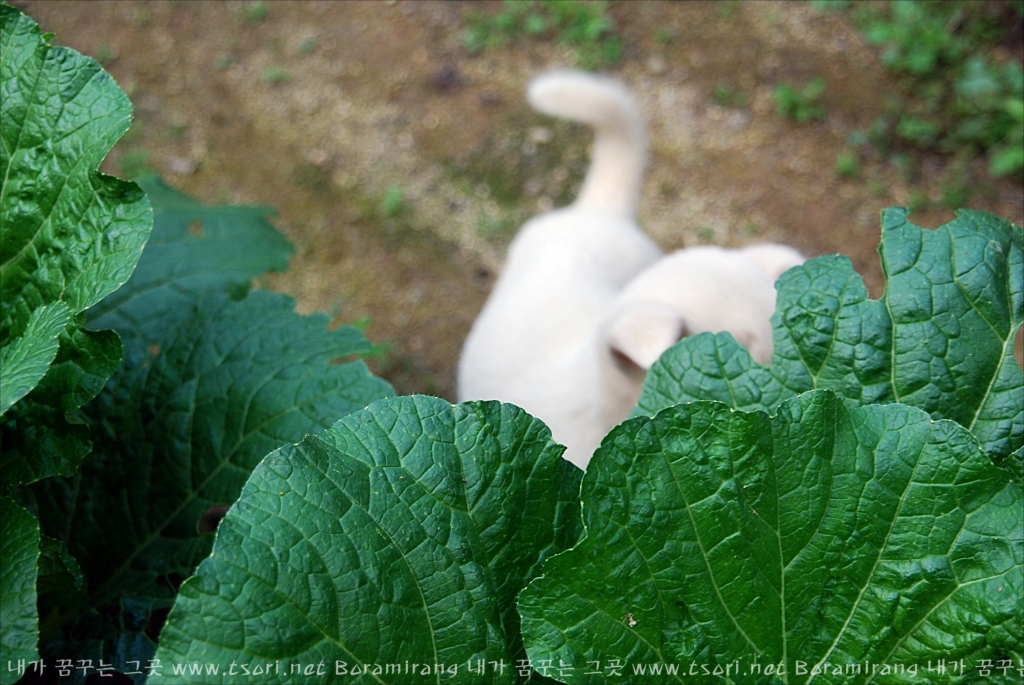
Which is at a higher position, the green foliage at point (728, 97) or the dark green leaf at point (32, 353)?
the green foliage at point (728, 97)

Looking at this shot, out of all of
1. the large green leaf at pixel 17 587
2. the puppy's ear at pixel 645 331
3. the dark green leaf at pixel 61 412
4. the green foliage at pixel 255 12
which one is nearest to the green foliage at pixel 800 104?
the puppy's ear at pixel 645 331

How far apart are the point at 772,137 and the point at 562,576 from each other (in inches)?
113

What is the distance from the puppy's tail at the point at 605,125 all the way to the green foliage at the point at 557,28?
124 centimetres

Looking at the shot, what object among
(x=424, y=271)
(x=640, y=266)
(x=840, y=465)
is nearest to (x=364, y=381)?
(x=840, y=465)

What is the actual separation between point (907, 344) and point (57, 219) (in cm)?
105

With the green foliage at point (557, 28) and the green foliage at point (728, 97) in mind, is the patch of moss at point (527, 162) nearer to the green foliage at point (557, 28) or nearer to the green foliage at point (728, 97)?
the green foliage at point (557, 28)

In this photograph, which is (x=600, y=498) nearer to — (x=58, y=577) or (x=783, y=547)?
(x=783, y=547)

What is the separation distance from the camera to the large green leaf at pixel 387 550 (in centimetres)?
71

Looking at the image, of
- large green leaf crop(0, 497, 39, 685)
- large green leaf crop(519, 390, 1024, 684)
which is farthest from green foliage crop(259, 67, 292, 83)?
large green leaf crop(519, 390, 1024, 684)

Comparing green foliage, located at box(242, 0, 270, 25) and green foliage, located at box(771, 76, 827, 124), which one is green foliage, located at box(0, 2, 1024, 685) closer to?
green foliage, located at box(771, 76, 827, 124)

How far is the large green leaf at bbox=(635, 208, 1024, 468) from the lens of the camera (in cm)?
93

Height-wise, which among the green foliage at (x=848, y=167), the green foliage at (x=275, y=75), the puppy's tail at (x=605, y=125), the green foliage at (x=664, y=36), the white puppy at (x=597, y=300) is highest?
the green foliage at (x=664, y=36)

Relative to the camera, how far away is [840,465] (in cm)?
80

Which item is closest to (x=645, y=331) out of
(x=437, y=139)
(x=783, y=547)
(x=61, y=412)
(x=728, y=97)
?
(x=783, y=547)
